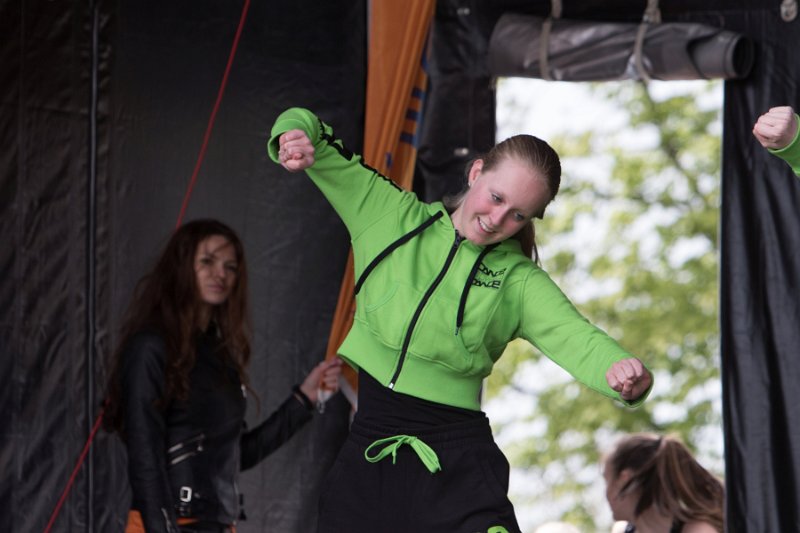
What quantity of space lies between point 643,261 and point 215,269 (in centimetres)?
843

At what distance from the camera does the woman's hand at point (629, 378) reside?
2.17 metres

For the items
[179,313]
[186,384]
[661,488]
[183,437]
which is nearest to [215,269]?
[179,313]

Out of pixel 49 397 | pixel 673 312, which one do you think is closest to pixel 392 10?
pixel 49 397

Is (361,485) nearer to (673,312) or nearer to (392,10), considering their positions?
(392,10)

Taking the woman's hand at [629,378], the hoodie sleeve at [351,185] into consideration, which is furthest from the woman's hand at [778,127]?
the hoodie sleeve at [351,185]

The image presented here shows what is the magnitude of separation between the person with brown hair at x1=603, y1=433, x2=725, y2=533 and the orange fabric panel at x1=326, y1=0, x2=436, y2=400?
38.9 inches

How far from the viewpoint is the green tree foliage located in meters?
11.1

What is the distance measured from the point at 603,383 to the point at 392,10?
179 cm

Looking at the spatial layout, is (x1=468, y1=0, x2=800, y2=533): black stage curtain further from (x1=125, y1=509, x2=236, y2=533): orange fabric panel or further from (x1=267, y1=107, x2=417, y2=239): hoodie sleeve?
(x1=125, y1=509, x2=236, y2=533): orange fabric panel

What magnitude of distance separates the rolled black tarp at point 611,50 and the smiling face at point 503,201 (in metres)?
1.27

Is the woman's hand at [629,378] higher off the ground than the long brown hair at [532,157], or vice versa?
the long brown hair at [532,157]

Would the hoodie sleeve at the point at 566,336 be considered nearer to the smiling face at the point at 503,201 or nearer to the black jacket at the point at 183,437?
the smiling face at the point at 503,201

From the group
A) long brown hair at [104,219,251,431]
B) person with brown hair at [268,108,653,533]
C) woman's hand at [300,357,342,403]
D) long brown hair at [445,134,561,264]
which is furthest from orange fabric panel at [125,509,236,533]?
long brown hair at [445,134,561,264]

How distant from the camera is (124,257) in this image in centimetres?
347
